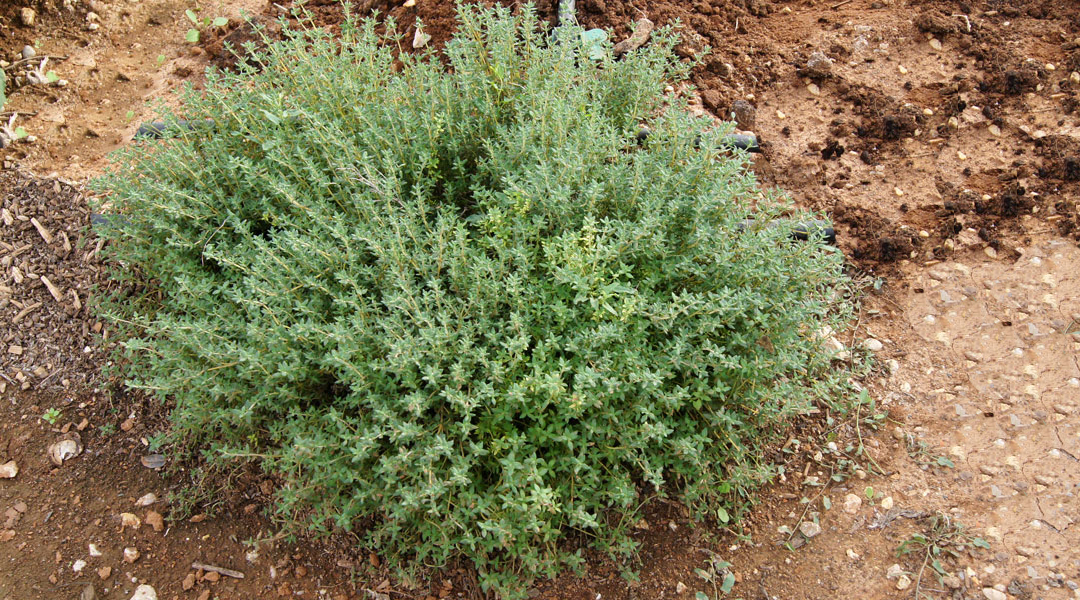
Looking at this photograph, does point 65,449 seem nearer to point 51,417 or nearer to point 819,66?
point 51,417

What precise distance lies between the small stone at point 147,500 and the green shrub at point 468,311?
0.93 feet

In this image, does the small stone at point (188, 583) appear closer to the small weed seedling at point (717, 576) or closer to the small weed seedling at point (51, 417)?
the small weed seedling at point (51, 417)

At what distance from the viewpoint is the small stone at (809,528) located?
302 cm

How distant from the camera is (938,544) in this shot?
2889mm

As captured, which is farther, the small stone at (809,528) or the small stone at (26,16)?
the small stone at (26,16)

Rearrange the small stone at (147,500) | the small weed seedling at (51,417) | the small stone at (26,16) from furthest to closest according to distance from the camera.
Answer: the small stone at (26,16) < the small weed seedling at (51,417) < the small stone at (147,500)

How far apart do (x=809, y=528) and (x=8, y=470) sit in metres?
3.51

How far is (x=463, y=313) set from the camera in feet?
8.86

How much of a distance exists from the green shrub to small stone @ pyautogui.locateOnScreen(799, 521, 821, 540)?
0.31 meters

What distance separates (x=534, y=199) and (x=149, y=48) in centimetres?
384

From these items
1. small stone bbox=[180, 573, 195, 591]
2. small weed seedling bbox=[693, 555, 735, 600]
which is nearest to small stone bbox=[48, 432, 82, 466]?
small stone bbox=[180, 573, 195, 591]

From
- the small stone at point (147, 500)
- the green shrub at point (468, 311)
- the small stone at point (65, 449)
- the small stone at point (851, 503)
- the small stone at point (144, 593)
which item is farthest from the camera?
the small stone at point (65, 449)

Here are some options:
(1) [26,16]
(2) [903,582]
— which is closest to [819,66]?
(2) [903,582]

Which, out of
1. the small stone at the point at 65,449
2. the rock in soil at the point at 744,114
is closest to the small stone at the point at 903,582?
the rock in soil at the point at 744,114
